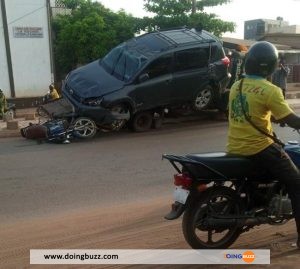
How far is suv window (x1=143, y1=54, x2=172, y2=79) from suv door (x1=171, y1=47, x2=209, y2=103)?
0.68 ft

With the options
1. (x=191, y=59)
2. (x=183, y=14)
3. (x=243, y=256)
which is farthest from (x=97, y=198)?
(x=183, y=14)

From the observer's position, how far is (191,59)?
39.3 ft

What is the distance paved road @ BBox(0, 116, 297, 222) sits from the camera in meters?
6.34

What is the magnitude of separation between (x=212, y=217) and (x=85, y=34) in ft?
79.1

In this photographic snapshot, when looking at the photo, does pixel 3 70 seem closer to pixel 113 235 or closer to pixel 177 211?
pixel 113 235

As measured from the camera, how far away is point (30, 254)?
173 inches

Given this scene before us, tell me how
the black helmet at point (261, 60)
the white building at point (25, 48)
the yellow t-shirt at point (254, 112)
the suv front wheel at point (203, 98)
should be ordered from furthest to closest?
1. the white building at point (25, 48)
2. the suv front wheel at point (203, 98)
3. the black helmet at point (261, 60)
4. the yellow t-shirt at point (254, 112)

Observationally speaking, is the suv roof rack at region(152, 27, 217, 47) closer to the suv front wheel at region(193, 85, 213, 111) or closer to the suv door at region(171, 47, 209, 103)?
the suv door at region(171, 47, 209, 103)

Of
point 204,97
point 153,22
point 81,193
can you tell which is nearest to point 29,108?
point 153,22

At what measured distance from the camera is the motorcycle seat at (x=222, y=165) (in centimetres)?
412

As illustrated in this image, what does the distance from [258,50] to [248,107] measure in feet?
1.72

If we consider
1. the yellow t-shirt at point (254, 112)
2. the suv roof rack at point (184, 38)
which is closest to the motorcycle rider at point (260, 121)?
the yellow t-shirt at point (254, 112)

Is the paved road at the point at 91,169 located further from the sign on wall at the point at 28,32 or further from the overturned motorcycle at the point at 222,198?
the sign on wall at the point at 28,32

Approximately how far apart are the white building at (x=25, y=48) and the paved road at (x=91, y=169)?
15015mm
